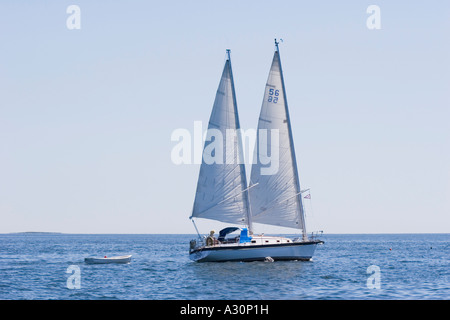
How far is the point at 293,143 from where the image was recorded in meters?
64.5

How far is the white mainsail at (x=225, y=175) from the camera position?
6372 centimetres

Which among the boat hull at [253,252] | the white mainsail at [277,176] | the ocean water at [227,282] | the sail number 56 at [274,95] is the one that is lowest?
the ocean water at [227,282]

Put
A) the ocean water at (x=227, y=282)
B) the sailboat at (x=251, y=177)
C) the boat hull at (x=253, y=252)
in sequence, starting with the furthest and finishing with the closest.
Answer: the sailboat at (x=251, y=177) → the boat hull at (x=253, y=252) → the ocean water at (x=227, y=282)

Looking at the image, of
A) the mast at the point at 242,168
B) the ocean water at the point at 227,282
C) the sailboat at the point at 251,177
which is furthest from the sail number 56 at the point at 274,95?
the ocean water at the point at 227,282

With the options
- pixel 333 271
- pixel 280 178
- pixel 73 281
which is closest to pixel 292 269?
pixel 333 271

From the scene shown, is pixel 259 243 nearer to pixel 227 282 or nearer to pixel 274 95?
pixel 227 282

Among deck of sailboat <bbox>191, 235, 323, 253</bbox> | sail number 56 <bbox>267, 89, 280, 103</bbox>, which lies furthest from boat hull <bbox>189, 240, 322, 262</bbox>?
sail number 56 <bbox>267, 89, 280, 103</bbox>

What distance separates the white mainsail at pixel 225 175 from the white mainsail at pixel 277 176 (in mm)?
1404

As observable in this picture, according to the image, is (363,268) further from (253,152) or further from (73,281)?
(73,281)

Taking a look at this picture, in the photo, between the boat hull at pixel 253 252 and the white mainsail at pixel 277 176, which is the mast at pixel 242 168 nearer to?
the white mainsail at pixel 277 176

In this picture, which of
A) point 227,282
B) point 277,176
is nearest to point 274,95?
point 277,176

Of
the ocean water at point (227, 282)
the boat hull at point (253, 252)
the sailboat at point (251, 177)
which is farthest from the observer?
the sailboat at point (251, 177)
